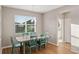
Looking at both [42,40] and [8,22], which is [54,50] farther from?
[8,22]

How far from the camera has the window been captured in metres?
1.54

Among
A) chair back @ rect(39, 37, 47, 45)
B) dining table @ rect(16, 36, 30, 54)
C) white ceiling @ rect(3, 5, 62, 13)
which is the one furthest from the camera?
chair back @ rect(39, 37, 47, 45)

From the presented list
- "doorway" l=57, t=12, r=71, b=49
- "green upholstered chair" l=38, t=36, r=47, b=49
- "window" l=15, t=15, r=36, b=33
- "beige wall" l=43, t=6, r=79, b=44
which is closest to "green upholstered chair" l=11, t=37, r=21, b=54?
"window" l=15, t=15, r=36, b=33

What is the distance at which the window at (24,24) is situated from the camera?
1.54 meters

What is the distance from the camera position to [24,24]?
1.57 meters

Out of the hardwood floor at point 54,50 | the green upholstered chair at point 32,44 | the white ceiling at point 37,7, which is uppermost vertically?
the white ceiling at point 37,7

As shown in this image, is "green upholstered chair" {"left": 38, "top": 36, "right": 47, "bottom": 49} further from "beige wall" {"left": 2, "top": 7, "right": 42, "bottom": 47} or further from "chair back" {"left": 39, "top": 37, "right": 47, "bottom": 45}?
"beige wall" {"left": 2, "top": 7, "right": 42, "bottom": 47}

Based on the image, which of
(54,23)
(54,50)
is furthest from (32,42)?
(54,23)

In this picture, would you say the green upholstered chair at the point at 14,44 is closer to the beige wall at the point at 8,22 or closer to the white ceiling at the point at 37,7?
the beige wall at the point at 8,22

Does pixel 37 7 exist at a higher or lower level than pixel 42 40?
higher

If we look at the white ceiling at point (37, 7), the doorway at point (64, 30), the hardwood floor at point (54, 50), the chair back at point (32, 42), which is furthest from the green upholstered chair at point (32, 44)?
the white ceiling at point (37, 7)

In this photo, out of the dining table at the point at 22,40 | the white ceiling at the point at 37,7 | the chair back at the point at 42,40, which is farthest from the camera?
the chair back at the point at 42,40
